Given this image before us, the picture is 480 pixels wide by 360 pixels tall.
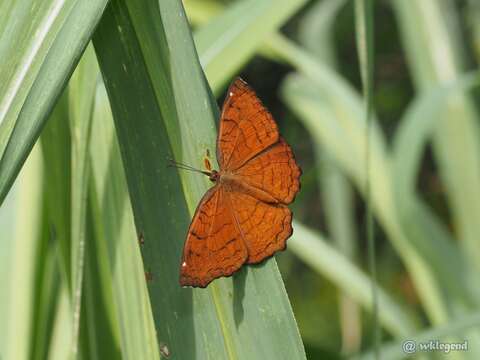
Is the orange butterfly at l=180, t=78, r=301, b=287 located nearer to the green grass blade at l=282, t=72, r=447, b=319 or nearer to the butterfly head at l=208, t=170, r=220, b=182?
the butterfly head at l=208, t=170, r=220, b=182

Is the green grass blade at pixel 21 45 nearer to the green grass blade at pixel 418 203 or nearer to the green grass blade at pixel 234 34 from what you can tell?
the green grass blade at pixel 234 34

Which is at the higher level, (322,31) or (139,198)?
(322,31)

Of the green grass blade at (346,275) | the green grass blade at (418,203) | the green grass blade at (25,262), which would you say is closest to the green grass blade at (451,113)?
the green grass blade at (418,203)

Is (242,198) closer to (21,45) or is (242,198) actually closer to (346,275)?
(21,45)

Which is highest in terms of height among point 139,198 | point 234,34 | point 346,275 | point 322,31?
point 322,31

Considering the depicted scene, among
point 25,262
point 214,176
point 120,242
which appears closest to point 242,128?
point 214,176
